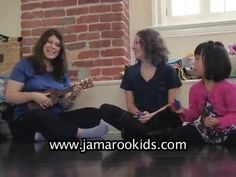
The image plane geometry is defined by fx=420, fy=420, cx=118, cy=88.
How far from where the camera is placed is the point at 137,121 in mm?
2342

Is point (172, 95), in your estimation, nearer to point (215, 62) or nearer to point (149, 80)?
point (149, 80)

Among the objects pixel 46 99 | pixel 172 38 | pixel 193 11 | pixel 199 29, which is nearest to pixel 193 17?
pixel 193 11

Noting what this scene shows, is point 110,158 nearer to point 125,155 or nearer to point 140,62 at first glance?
point 125,155


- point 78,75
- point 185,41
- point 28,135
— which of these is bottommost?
point 28,135

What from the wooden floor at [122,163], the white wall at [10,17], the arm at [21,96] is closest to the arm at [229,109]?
the wooden floor at [122,163]

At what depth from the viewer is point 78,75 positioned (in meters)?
3.30

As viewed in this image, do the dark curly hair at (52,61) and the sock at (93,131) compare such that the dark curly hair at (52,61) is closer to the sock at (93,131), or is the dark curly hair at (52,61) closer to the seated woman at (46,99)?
the seated woman at (46,99)

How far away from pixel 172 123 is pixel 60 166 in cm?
99

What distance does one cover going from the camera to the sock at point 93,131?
244cm

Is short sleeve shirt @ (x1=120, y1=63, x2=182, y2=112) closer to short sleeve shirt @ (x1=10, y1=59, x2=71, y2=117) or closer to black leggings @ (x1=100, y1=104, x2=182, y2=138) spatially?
black leggings @ (x1=100, y1=104, x2=182, y2=138)

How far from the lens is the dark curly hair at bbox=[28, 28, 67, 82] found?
2594 millimetres

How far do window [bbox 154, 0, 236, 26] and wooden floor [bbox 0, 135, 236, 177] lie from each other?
172 centimetres

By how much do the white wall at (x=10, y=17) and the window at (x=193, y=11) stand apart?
4.43ft

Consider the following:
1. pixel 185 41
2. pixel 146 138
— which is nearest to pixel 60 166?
pixel 146 138
